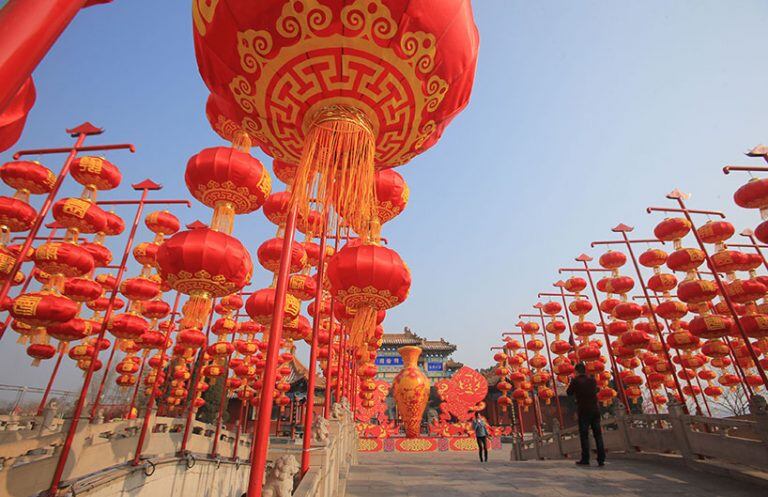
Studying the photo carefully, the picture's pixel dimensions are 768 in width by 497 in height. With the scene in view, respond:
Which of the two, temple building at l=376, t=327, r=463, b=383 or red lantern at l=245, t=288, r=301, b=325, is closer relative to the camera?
red lantern at l=245, t=288, r=301, b=325

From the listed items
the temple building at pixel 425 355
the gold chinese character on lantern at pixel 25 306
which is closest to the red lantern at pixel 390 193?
the gold chinese character on lantern at pixel 25 306

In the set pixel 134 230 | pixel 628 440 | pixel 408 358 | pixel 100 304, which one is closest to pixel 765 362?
pixel 628 440

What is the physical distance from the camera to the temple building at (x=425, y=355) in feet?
104

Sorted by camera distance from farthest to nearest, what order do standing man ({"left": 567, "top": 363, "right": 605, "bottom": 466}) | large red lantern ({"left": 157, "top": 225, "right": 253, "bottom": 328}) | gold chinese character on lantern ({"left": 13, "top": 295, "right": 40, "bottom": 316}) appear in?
standing man ({"left": 567, "top": 363, "right": 605, "bottom": 466}) → gold chinese character on lantern ({"left": 13, "top": 295, "right": 40, "bottom": 316}) → large red lantern ({"left": 157, "top": 225, "right": 253, "bottom": 328})

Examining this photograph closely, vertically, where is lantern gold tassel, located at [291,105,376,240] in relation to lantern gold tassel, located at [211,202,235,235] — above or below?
below

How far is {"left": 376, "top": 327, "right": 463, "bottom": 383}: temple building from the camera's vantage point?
31.7 metres

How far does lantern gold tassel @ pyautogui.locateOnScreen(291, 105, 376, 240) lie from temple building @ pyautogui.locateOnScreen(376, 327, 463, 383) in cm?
3049

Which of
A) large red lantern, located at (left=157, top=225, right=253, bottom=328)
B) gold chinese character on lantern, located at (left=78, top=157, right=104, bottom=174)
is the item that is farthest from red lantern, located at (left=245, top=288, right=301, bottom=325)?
gold chinese character on lantern, located at (left=78, top=157, right=104, bottom=174)

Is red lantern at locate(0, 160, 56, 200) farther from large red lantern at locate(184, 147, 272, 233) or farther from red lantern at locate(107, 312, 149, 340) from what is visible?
large red lantern at locate(184, 147, 272, 233)

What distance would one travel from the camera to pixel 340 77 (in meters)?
2.03

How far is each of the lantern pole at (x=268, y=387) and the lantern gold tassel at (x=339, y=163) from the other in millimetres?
220

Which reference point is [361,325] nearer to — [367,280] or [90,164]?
[367,280]

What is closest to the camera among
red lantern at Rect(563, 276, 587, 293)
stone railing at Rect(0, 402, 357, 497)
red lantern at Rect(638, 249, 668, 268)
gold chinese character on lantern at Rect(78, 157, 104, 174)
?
stone railing at Rect(0, 402, 357, 497)

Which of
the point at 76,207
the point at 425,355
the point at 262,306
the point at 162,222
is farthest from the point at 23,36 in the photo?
the point at 425,355
